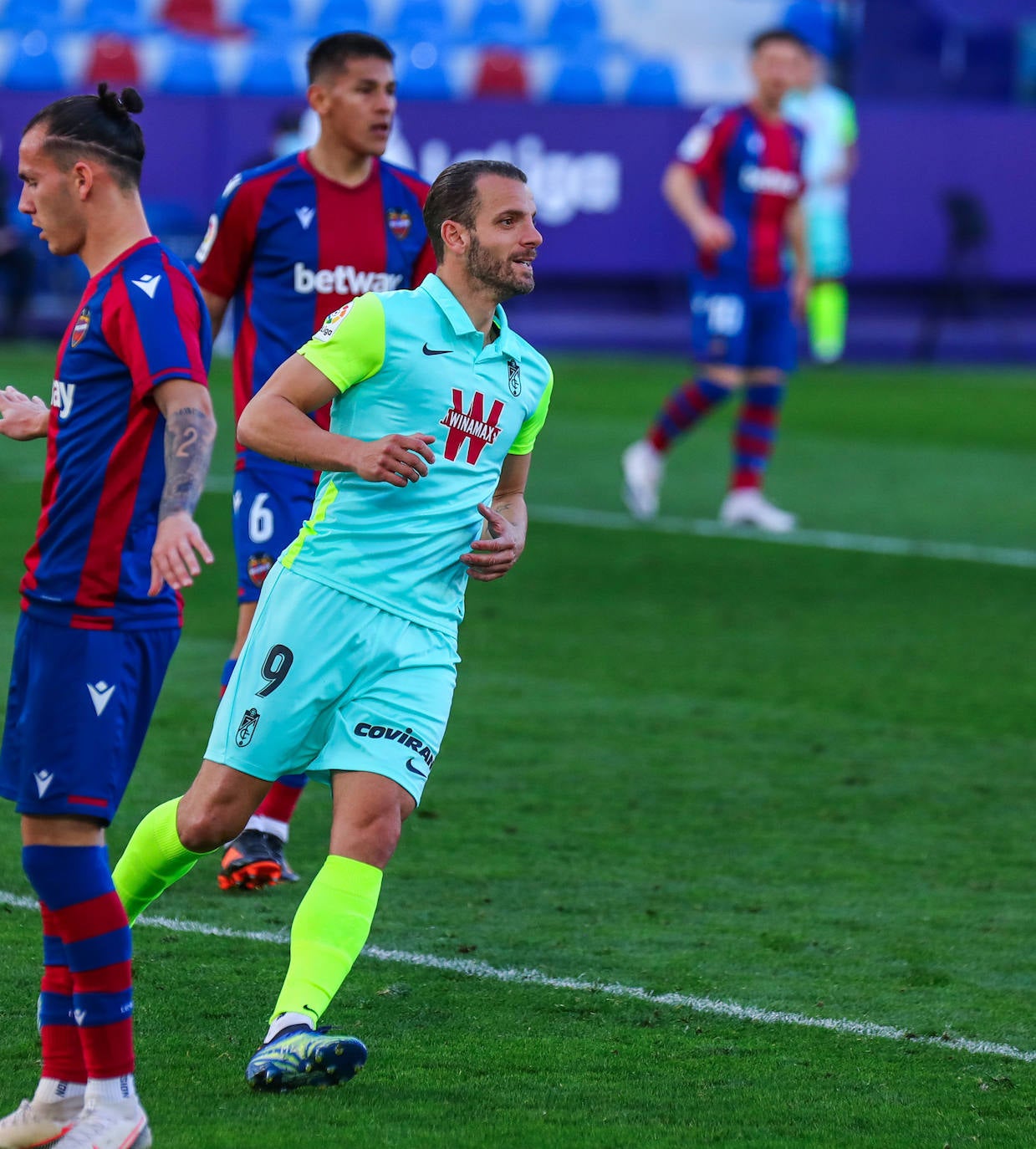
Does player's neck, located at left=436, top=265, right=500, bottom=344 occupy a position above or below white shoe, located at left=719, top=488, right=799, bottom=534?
above

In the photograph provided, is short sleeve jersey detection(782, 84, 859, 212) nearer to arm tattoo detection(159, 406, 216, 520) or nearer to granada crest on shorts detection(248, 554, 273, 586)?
granada crest on shorts detection(248, 554, 273, 586)

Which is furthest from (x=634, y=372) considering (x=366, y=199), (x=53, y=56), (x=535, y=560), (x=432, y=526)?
(x=432, y=526)

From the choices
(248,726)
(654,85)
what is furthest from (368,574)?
(654,85)

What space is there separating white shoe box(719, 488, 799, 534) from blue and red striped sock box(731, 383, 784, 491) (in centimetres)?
13

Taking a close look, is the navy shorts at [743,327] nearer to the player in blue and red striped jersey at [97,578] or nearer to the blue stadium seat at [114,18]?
the player in blue and red striped jersey at [97,578]

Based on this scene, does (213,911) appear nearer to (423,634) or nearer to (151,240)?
(423,634)

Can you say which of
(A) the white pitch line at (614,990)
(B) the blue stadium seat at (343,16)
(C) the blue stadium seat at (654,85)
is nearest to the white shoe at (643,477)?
(A) the white pitch line at (614,990)

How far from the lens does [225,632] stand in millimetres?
8906

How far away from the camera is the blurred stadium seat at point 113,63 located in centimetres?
2125

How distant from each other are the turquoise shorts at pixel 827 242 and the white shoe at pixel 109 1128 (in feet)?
59.0

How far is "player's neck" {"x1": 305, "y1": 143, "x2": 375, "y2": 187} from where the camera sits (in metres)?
6.00

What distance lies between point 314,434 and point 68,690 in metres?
0.72

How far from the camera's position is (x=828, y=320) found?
2172cm

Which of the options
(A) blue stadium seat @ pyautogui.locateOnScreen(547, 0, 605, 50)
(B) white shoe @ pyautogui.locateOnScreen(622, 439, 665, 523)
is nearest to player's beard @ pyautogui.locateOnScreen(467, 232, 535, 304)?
(B) white shoe @ pyautogui.locateOnScreen(622, 439, 665, 523)
